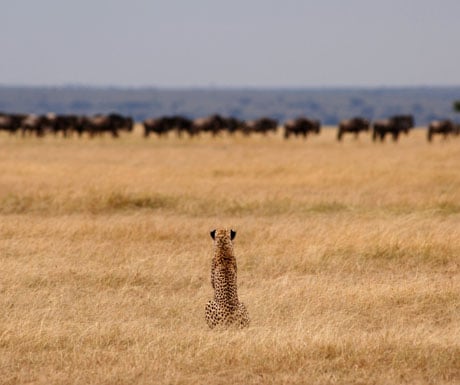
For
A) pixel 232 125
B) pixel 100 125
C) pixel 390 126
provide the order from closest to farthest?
pixel 390 126, pixel 100 125, pixel 232 125

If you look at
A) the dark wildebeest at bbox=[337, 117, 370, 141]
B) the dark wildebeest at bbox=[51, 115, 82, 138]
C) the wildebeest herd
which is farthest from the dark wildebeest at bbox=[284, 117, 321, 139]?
the dark wildebeest at bbox=[51, 115, 82, 138]

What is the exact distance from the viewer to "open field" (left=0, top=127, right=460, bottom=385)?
8391 millimetres

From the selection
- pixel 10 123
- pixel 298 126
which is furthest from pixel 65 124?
pixel 298 126

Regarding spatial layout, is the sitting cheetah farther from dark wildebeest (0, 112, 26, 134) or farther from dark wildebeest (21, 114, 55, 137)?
dark wildebeest (0, 112, 26, 134)

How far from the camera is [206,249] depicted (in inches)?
575

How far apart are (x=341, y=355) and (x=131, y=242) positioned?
23.4 feet

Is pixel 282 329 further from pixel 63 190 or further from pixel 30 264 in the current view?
pixel 63 190

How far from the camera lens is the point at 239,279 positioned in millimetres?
12570

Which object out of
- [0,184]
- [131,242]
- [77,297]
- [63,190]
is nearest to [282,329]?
[77,297]

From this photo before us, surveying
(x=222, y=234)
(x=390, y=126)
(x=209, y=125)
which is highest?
(x=222, y=234)

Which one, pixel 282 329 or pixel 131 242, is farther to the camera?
pixel 131 242

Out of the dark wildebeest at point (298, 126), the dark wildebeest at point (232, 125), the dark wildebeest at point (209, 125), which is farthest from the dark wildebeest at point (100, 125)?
the dark wildebeest at point (298, 126)

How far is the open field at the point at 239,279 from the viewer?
27.5 ft

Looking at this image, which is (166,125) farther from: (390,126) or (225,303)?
(225,303)
